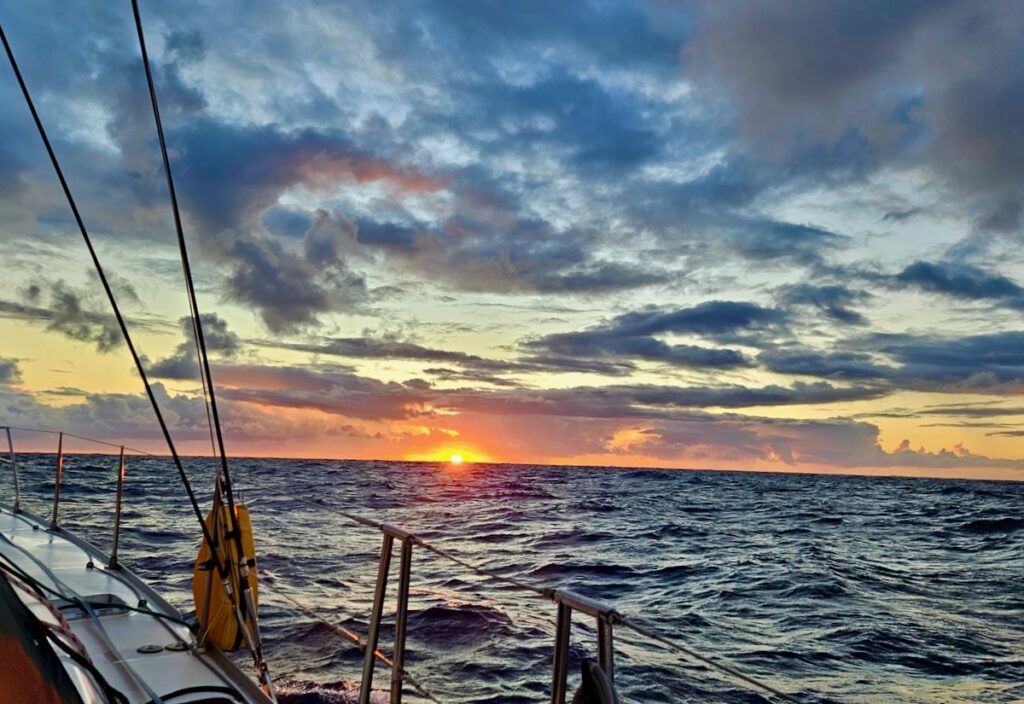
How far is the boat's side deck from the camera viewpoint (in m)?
2.99

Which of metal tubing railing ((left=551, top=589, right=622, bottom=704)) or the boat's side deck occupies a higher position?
metal tubing railing ((left=551, top=589, right=622, bottom=704))

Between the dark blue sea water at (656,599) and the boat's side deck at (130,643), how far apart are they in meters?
0.95

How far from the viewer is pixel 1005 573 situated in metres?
16.0

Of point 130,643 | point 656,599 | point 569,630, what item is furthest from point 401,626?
point 656,599

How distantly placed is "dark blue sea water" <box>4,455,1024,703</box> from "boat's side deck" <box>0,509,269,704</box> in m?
0.95

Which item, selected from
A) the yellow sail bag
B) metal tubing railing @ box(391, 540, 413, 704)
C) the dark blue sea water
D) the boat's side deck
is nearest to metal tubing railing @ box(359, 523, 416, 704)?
metal tubing railing @ box(391, 540, 413, 704)

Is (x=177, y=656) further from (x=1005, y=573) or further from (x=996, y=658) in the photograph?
(x=1005, y=573)

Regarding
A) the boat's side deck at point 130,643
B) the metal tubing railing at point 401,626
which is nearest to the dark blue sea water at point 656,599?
the boat's side deck at point 130,643

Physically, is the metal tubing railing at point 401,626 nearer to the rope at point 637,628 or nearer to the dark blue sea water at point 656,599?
the rope at point 637,628

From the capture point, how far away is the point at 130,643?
363 cm

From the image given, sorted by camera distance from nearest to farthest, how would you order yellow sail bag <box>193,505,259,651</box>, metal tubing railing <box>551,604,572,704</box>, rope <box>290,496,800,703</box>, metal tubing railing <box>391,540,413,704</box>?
rope <box>290,496,800,703</box>
metal tubing railing <box>551,604,572,704</box>
metal tubing railing <box>391,540,413,704</box>
yellow sail bag <box>193,505,259,651</box>

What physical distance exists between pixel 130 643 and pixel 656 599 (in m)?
9.45

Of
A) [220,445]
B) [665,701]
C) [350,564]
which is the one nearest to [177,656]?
[220,445]

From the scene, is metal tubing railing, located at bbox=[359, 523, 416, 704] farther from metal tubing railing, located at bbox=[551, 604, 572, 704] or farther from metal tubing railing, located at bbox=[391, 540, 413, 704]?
metal tubing railing, located at bbox=[551, 604, 572, 704]
